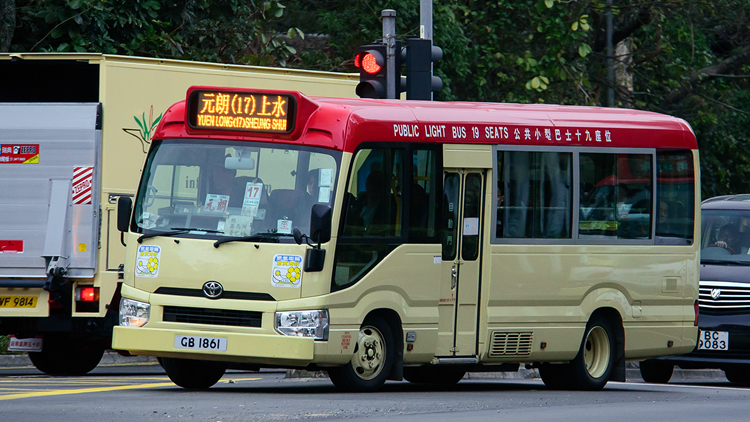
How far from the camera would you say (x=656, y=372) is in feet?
51.3

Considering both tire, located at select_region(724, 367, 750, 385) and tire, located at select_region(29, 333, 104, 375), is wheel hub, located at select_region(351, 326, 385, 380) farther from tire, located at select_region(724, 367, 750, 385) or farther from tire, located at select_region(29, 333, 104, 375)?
tire, located at select_region(724, 367, 750, 385)

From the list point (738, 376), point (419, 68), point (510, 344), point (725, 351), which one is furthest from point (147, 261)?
point (738, 376)

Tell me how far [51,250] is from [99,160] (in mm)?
1002

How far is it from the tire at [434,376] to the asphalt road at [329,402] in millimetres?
137

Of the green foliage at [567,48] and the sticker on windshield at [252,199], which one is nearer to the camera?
the sticker on windshield at [252,199]

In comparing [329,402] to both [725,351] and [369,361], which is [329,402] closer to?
[369,361]

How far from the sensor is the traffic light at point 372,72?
582 inches

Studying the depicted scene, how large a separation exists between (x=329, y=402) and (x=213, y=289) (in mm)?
1409

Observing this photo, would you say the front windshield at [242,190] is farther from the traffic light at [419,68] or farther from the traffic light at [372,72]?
the traffic light at [419,68]

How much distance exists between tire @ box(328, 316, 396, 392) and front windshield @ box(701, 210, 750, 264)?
5589 mm

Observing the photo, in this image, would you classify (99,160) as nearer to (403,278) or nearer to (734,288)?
(403,278)

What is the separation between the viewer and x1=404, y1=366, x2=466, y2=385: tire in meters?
13.4

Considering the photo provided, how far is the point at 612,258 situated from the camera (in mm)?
12859

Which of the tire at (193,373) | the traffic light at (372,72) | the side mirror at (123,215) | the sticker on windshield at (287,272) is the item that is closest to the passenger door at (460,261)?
the sticker on windshield at (287,272)
